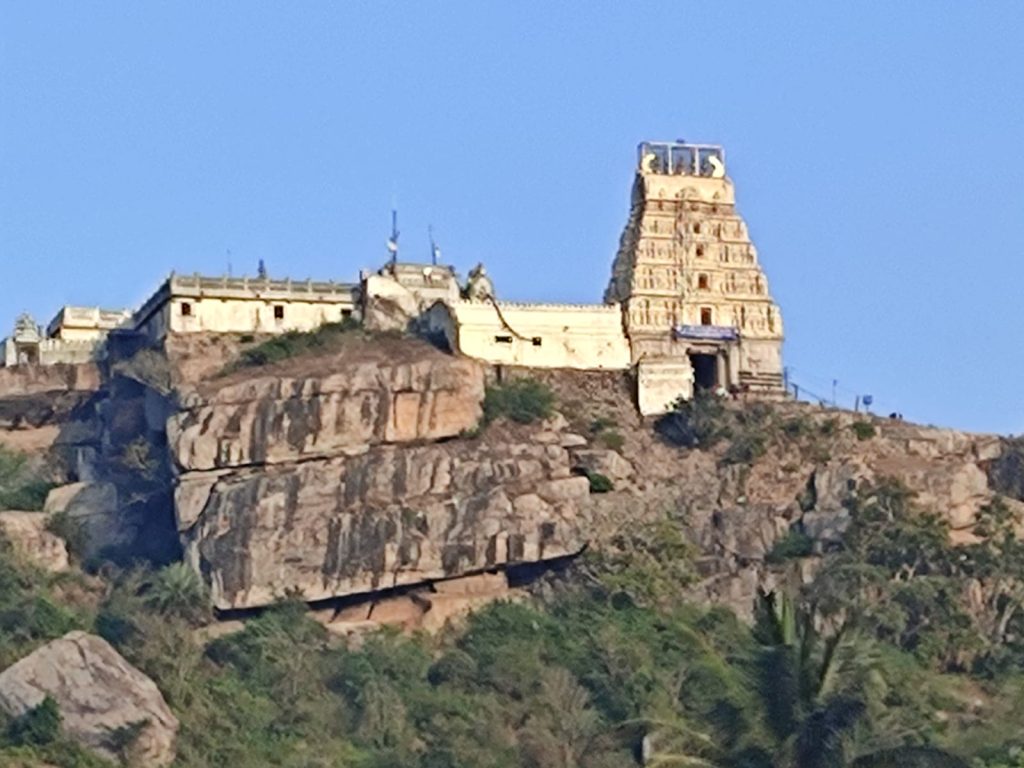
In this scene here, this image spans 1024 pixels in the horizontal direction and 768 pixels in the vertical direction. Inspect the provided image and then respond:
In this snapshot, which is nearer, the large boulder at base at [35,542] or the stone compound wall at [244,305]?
the large boulder at base at [35,542]

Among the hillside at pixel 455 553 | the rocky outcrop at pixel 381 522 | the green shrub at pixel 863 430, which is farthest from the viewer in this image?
the green shrub at pixel 863 430

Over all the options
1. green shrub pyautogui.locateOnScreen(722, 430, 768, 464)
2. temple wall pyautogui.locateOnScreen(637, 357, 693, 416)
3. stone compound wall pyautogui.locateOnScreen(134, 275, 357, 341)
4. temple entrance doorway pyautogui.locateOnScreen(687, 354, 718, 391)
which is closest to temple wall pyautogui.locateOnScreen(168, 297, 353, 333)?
stone compound wall pyautogui.locateOnScreen(134, 275, 357, 341)

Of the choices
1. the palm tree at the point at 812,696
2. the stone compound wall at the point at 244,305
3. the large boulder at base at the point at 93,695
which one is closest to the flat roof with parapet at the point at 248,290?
the stone compound wall at the point at 244,305

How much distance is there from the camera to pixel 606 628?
227 ft

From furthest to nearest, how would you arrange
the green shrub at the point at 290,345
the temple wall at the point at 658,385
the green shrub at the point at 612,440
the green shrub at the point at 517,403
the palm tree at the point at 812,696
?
1. the temple wall at the point at 658,385
2. the green shrub at the point at 290,345
3. the green shrub at the point at 612,440
4. the green shrub at the point at 517,403
5. the palm tree at the point at 812,696

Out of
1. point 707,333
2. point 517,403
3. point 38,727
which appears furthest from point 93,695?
point 707,333

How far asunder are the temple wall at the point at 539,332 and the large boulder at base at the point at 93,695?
44.5 ft

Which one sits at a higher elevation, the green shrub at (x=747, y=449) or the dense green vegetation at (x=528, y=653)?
the green shrub at (x=747, y=449)

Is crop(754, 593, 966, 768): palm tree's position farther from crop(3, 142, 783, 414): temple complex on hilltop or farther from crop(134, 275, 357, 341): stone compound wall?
crop(134, 275, 357, 341): stone compound wall

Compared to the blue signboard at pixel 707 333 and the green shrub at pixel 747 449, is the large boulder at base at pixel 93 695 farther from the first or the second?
the blue signboard at pixel 707 333

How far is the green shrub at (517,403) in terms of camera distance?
242ft

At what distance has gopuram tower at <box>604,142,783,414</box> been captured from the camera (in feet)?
254

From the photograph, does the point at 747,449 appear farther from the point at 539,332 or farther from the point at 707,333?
the point at 539,332

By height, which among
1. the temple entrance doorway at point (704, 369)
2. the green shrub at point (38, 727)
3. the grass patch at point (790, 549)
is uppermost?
the temple entrance doorway at point (704, 369)
